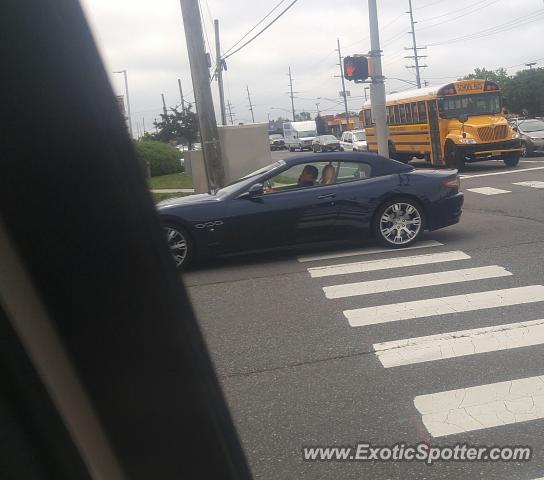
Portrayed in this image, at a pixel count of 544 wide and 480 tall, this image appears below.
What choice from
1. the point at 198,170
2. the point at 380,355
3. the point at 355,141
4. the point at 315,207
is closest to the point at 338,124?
the point at 355,141

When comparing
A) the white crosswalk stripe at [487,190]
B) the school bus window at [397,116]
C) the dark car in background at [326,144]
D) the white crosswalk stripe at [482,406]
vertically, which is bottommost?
the white crosswalk stripe at [487,190]

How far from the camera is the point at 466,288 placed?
6891mm

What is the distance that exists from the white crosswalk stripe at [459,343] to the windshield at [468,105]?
56.7ft

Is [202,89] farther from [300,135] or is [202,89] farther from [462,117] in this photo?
[300,135]

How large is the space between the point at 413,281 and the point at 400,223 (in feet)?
6.58

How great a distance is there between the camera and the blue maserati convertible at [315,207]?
860 centimetres

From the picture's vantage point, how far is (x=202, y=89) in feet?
50.5

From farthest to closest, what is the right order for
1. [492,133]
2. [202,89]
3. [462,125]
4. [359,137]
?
[359,137] < [462,125] < [492,133] < [202,89]

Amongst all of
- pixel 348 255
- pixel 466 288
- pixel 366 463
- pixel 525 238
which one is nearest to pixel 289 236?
pixel 348 255

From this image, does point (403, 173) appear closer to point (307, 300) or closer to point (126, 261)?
point (307, 300)

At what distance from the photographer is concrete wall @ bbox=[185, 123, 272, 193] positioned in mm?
18562

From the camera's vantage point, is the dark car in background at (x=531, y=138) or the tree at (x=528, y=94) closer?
the dark car in background at (x=531, y=138)

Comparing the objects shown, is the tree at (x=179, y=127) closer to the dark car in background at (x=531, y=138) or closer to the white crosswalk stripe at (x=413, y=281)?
the dark car in background at (x=531, y=138)

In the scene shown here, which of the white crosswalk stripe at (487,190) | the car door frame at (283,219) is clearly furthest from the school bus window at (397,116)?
the car door frame at (283,219)
